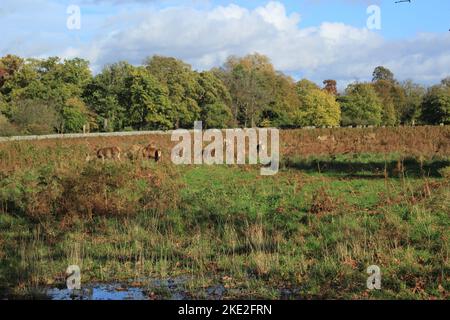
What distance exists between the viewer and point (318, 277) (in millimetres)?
9383

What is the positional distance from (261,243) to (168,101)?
59176 millimetres

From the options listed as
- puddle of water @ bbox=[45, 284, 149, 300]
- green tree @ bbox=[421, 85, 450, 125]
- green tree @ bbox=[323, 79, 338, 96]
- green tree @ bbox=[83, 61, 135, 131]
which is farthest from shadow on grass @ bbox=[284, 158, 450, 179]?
green tree @ bbox=[323, 79, 338, 96]

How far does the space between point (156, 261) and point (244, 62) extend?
94301 mm

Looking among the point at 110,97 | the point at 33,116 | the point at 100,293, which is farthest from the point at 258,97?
the point at 100,293

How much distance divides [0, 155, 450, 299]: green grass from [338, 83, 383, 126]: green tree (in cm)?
A: 6821

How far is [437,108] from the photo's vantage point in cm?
7488

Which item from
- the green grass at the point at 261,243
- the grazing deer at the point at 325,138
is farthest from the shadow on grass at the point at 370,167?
the grazing deer at the point at 325,138

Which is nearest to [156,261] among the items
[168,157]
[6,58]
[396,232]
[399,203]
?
[396,232]

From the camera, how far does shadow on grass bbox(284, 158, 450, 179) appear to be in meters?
20.9

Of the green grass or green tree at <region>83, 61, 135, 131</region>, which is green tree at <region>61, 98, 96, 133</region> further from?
the green grass

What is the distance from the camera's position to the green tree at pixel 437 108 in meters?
73.4

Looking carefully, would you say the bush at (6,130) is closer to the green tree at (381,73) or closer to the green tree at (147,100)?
the green tree at (147,100)

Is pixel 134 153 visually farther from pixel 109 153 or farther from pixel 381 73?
pixel 381 73

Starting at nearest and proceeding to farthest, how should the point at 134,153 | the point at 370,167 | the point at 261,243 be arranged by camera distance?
1. the point at 261,243
2. the point at 370,167
3. the point at 134,153
